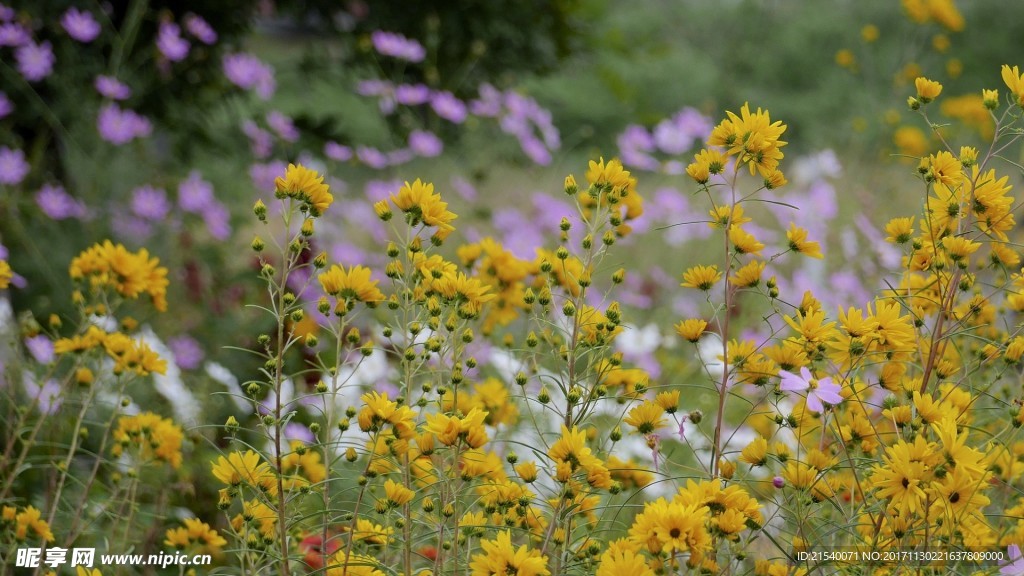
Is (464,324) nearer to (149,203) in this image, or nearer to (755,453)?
(755,453)

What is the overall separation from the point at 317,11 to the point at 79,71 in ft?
3.91

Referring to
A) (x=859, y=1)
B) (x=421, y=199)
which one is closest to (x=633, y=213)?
(x=421, y=199)

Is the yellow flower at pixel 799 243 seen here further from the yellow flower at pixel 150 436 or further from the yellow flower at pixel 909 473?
the yellow flower at pixel 150 436

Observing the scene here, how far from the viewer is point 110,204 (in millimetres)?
3801

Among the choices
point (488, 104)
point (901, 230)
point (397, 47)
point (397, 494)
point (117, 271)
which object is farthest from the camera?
point (488, 104)

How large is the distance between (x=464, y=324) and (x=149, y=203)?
2.42 metres

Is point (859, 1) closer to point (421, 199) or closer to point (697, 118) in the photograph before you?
point (697, 118)

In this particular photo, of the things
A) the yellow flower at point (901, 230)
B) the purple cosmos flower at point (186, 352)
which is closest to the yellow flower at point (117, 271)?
the yellow flower at point (901, 230)

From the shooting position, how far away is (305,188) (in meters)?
1.31

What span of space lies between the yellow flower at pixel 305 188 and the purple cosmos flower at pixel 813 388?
0.62 metres

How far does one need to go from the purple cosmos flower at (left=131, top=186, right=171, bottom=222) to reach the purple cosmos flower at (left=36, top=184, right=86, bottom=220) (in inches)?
7.2

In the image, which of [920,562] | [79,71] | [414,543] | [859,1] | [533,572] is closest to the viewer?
[533,572]

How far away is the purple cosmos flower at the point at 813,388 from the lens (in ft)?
4.17

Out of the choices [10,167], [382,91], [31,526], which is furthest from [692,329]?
[382,91]
